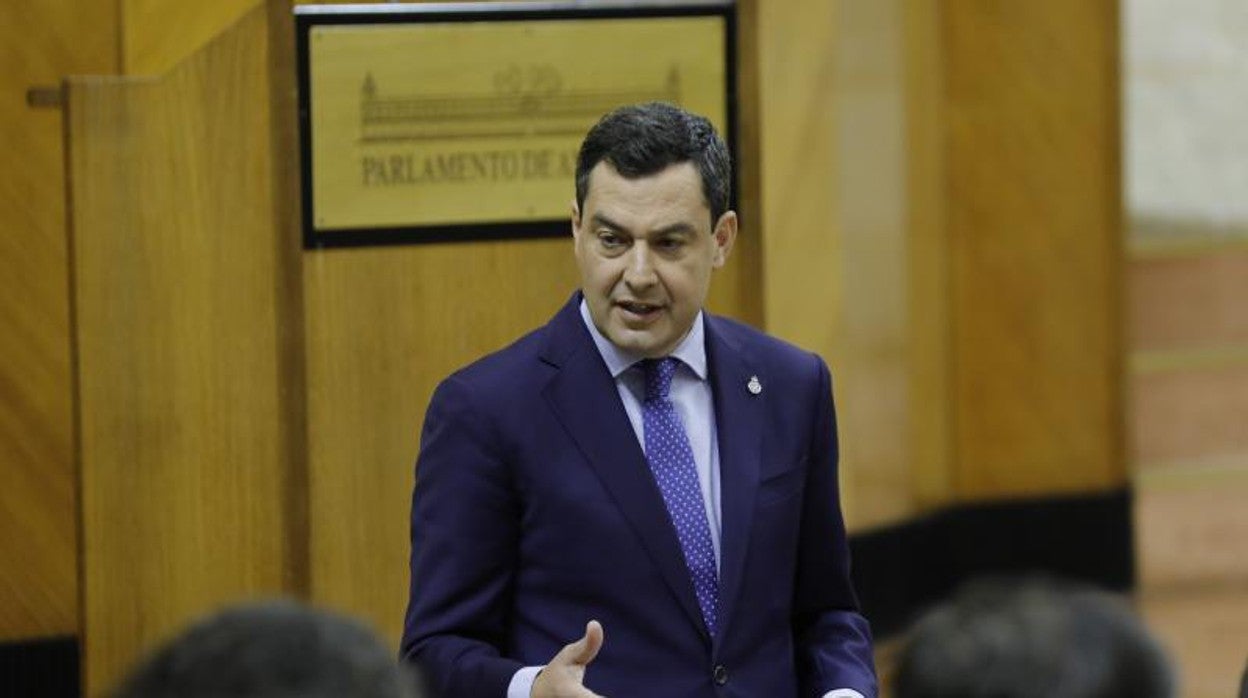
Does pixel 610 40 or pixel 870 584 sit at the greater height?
pixel 610 40

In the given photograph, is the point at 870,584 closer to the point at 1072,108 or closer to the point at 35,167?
the point at 1072,108

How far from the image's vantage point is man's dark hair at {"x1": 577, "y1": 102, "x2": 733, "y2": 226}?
290 centimetres

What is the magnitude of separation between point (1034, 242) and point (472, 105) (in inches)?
116

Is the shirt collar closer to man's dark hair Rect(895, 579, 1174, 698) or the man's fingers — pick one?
the man's fingers

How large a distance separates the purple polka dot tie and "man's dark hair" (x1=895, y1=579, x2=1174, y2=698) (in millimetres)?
1330

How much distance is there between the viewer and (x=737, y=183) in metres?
3.88

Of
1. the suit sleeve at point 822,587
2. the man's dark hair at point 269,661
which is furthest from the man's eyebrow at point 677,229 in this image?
the man's dark hair at point 269,661

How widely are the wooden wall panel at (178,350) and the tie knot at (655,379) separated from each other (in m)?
0.90

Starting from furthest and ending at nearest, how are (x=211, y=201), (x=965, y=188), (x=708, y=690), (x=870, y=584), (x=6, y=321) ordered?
(x=965, y=188) < (x=870, y=584) < (x=6, y=321) < (x=211, y=201) < (x=708, y=690)

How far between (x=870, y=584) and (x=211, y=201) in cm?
263

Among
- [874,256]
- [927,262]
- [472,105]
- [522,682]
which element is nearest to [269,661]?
[522,682]

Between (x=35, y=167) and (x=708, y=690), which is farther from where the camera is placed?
(x=35, y=167)

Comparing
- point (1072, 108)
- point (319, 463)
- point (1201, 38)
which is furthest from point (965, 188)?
point (319, 463)

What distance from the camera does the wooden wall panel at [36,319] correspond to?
4602 mm
